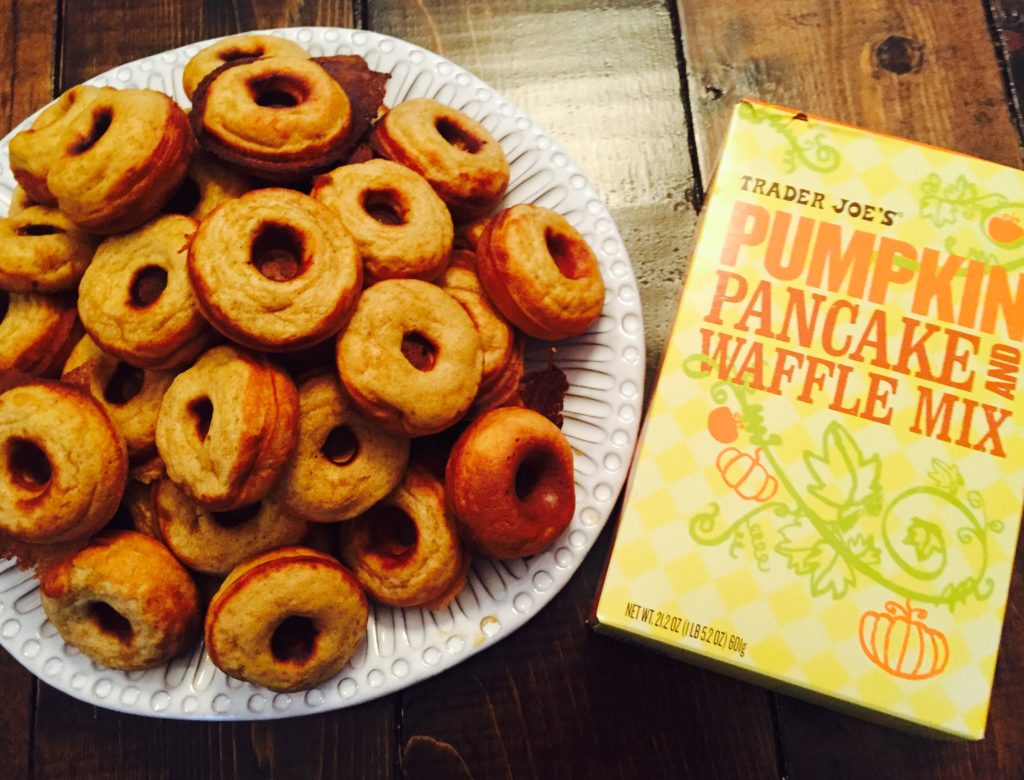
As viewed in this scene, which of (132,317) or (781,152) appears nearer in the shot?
(132,317)

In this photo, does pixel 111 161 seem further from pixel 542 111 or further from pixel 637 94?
pixel 637 94

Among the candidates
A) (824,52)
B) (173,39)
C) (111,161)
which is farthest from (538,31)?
(111,161)

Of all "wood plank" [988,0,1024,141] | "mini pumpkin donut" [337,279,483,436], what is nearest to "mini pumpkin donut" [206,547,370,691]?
"mini pumpkin donut" [337,279,483,436]

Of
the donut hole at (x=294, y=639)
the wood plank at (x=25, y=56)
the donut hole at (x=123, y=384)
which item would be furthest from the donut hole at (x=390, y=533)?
the wood plank at (x=25, y=56)

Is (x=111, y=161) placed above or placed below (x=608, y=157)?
below

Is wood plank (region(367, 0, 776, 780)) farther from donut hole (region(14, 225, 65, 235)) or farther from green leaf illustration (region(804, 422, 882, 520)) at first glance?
donut hole (region(14, 225, 65, 235))

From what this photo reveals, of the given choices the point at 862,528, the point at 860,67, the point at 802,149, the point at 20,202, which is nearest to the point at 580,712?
the point at 862,528

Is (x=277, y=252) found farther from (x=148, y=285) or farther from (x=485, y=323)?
(x=485, y=323)
